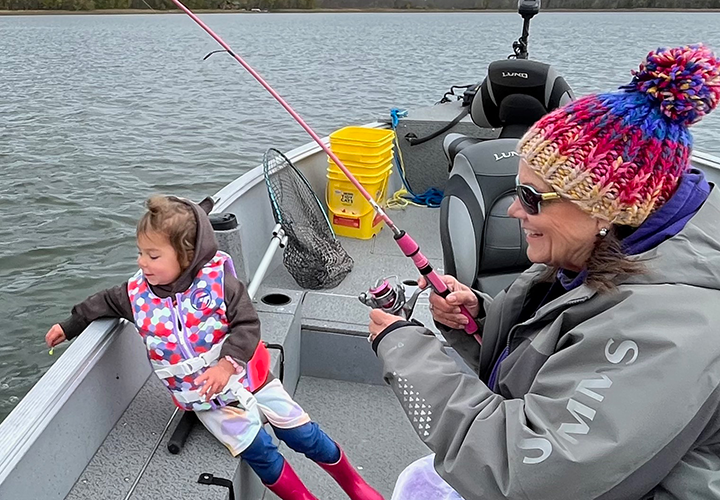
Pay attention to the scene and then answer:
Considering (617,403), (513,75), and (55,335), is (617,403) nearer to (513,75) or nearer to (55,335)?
(55,335)

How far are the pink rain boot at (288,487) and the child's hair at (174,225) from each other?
2.27 feet

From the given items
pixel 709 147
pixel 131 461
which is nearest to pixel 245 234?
pixel 131 461

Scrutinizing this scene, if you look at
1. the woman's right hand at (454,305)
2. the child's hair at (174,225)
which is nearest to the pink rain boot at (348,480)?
the woman's right hand at (454,305)

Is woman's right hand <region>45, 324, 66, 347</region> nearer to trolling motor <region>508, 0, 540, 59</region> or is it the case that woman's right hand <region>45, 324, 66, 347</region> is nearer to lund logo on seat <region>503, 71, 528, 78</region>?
lund logo on seat <region>503, 71, 528, 78</region>

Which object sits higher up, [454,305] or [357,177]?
[454,305]

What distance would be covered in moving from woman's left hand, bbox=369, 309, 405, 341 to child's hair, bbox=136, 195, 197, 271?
23.9 inches

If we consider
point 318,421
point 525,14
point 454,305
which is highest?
point 525,14

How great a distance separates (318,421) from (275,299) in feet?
1.78

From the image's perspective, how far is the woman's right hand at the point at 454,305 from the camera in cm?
160

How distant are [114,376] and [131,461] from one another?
0.27 metres

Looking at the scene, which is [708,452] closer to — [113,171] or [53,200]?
[53,200]

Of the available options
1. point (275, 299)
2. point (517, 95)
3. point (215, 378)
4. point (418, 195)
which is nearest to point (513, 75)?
point (517, 95)

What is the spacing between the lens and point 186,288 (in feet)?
5.84

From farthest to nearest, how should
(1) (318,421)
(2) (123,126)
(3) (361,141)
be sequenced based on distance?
(2) (123,126)
(3) (361,141)
(1) (318,421)
